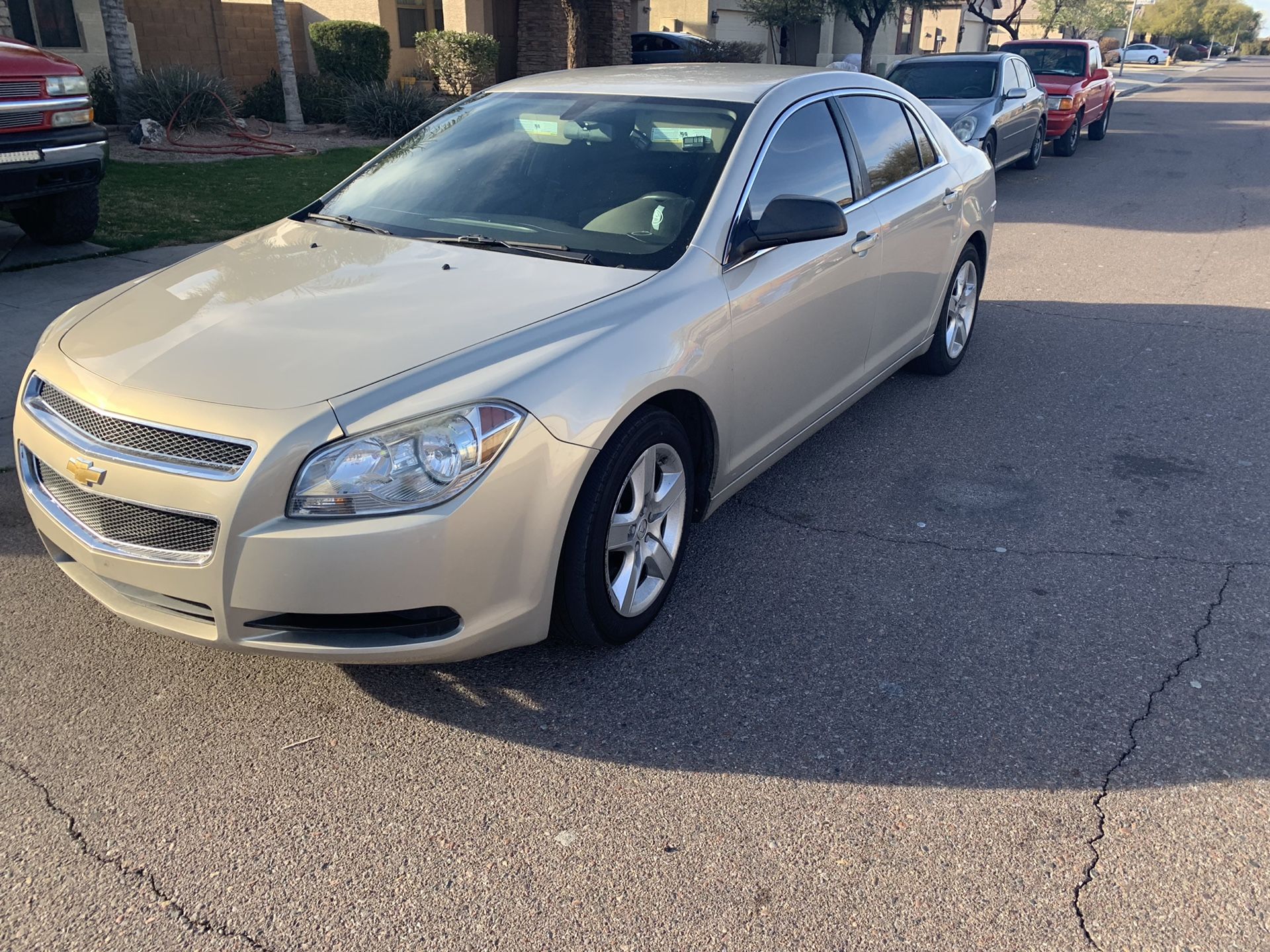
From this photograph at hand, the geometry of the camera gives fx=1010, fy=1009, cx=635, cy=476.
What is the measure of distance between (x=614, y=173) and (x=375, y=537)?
A: 190 cm

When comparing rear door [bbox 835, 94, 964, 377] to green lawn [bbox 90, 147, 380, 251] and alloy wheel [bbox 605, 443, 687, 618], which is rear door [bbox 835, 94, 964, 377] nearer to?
alloy wheel [bbox 605, 443, 687, 618]

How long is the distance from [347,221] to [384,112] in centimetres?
1380

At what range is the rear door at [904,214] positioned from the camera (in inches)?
184

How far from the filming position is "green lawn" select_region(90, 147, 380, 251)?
8867 millimetres

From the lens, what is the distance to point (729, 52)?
29.0 m

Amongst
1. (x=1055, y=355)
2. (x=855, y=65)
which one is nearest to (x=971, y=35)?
(x=855, y=65)

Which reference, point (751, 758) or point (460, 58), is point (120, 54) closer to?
point (460, 58)

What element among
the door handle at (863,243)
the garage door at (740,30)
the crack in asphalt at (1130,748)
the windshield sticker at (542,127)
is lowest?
the crack in asphalt at (1130,748)

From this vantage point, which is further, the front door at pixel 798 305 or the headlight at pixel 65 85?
the headlight at pixel 65 85

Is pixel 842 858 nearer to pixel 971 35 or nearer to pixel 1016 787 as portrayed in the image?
→ pixel 1016 787

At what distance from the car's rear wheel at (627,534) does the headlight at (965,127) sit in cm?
963

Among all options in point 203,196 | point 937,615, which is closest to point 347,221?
point 937,615

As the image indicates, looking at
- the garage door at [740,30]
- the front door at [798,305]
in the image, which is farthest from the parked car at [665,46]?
the front door at [798,305]

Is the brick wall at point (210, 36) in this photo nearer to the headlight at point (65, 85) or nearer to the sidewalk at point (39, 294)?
the headlight at point (65, 85)
